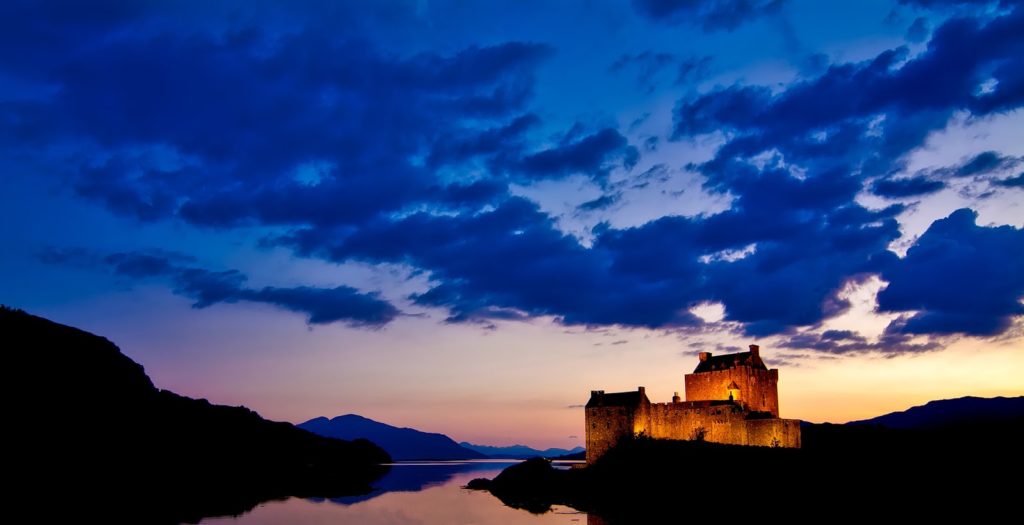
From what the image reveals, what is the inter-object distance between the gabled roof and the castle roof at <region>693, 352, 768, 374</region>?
9.09 meters

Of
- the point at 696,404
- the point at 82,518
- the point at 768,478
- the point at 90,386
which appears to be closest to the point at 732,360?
the point at 696,404

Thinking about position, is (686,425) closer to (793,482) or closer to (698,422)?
(698,422)

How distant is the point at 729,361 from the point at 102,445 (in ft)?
240

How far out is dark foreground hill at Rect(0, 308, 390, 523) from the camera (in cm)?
6994

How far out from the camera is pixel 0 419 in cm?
7375

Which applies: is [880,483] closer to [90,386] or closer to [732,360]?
[732,360]

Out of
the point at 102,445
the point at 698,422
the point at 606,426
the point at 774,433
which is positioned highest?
the point at 698,422

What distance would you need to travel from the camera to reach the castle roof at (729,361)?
8456 centimetres

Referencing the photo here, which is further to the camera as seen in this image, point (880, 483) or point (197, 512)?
point (197, 512)

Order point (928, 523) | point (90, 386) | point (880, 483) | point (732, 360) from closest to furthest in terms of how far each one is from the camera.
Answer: point (928, 523), point (880, 483), point (732, 360), point (90, 386)

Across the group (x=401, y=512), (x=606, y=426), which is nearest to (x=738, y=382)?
(x=606, y=426)

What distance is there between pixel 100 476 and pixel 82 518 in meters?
30.4

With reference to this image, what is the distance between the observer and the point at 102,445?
87938mm

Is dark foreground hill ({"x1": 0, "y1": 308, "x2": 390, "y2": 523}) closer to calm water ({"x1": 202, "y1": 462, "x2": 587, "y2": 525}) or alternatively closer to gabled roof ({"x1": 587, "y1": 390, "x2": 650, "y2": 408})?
calm water ({"x1": 202, "y1": 462, "x2": 587, "y2": 525})
